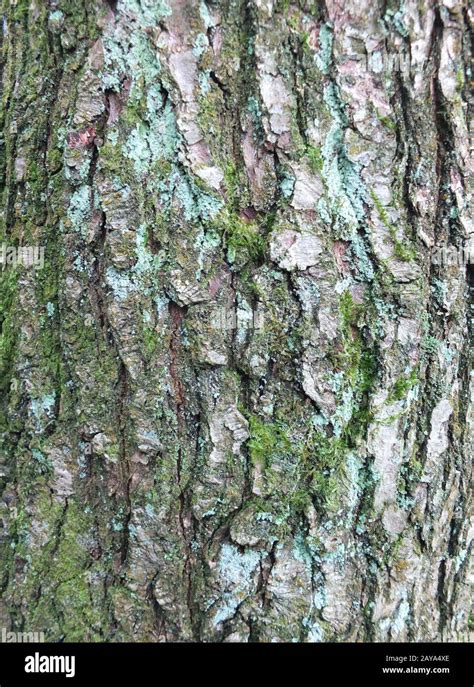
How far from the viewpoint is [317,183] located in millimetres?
1313

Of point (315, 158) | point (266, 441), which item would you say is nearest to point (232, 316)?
point (266, 441)

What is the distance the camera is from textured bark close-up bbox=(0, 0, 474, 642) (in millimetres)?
1291

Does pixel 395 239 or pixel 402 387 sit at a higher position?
pixel 395 239

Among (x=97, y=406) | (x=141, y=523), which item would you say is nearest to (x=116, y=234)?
(x=97, y=406)

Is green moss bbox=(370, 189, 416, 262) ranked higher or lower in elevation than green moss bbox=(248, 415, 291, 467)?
higher

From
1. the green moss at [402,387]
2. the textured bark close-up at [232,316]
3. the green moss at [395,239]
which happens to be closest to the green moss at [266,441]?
the textured bark close-up at [232,316]

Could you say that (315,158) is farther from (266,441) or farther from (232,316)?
(266,441)

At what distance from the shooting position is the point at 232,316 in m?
1.34

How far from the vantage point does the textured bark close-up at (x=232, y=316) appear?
1291mm

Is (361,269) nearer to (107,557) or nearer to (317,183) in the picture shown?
(317,183)

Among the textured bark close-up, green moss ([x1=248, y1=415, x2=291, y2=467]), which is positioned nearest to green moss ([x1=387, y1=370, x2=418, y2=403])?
the textured bark close-up

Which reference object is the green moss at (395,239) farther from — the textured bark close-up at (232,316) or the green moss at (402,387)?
the green moss at (402,387)

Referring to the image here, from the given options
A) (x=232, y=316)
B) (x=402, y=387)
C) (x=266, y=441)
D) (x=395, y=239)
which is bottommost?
(x=266, y=441)

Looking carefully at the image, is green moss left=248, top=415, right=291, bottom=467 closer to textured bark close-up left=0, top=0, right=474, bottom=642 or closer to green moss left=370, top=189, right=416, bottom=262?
textured bark close-up left=0, top=0, right=474, bottom=642
